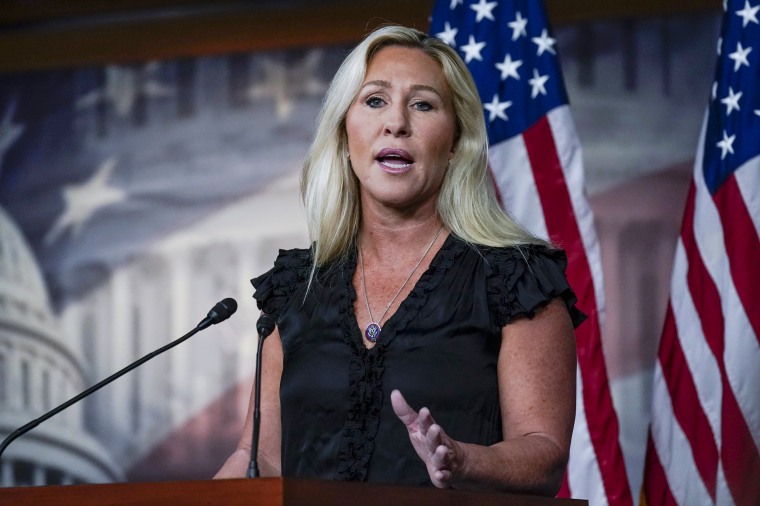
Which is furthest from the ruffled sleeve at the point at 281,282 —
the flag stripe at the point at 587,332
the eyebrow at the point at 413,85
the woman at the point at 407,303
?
the flag stripe at the point at 587,332

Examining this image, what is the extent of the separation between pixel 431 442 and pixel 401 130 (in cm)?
83

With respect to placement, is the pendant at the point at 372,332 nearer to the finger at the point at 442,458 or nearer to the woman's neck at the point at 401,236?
the woman's neck at the point at 401,236

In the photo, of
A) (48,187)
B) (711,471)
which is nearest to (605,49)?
(711,471)

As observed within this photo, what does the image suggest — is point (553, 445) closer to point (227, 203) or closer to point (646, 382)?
point (646, 382)

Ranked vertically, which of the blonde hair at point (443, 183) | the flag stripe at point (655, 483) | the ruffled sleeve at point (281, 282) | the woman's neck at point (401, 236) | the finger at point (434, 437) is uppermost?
the blonde hair at point (443, 183)

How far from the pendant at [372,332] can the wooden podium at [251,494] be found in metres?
0.54

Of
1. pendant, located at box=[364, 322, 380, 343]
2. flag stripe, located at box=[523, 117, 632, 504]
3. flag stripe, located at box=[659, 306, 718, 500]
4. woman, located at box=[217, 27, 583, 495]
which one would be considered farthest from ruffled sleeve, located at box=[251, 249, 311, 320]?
flag stripe, located at box=[659, 306, 718, 500]

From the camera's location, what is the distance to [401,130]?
2.31 meters

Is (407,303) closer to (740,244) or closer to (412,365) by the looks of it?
(412,365)

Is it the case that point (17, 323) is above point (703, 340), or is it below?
above

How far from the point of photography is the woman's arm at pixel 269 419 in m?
2.34

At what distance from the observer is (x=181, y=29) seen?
506 centimetres

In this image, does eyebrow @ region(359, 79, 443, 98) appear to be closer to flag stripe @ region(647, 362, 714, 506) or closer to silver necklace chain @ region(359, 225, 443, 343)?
silver necklace chain @ region(359, 225, 443, 343)

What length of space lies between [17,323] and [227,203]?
1014 mm
